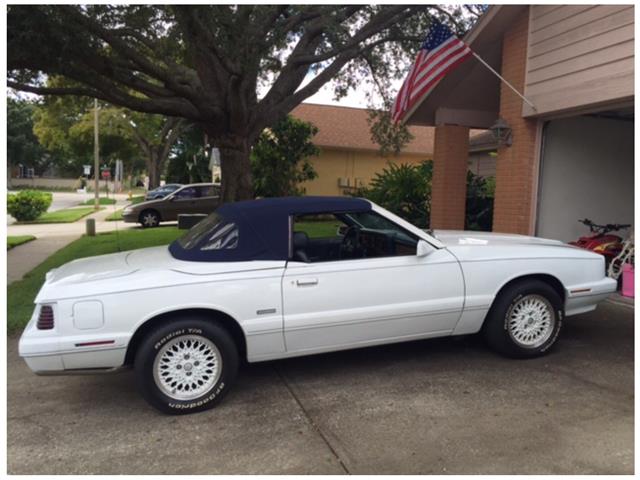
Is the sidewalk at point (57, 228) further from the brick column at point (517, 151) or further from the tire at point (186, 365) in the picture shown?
the tire at point (186, 365)

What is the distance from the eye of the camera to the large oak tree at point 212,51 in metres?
8.18

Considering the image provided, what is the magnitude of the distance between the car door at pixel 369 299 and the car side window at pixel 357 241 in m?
0.09

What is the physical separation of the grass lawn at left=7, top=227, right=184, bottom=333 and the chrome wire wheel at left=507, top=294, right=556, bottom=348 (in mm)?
5225

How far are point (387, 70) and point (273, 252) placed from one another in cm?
1130

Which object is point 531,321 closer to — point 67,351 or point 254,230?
point 254,230

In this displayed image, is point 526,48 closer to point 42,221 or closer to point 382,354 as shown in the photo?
point 382,354

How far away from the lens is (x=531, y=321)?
15.8ft

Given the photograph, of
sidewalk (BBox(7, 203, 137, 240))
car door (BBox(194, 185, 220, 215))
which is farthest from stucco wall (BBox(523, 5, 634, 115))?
car door (BBox(194, 185, 220, 215))

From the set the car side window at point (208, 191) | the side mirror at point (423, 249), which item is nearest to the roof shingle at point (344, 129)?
the car side window at point (208, 191)

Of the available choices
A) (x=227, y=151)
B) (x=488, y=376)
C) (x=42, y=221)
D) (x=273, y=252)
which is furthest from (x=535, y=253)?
(x=42, y=221)

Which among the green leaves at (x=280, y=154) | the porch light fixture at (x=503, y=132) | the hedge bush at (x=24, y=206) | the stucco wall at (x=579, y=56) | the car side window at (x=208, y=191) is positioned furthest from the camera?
the hedge bush at (x=24, y=206)

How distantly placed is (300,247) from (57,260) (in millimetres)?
7593

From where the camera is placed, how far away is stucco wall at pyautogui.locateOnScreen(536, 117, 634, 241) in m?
8.21

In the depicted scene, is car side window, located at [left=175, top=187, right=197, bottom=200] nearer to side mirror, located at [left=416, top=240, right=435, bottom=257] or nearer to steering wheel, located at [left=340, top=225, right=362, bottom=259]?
steering wheel, located at [left=340, top=225, right=362, bottom=259]
